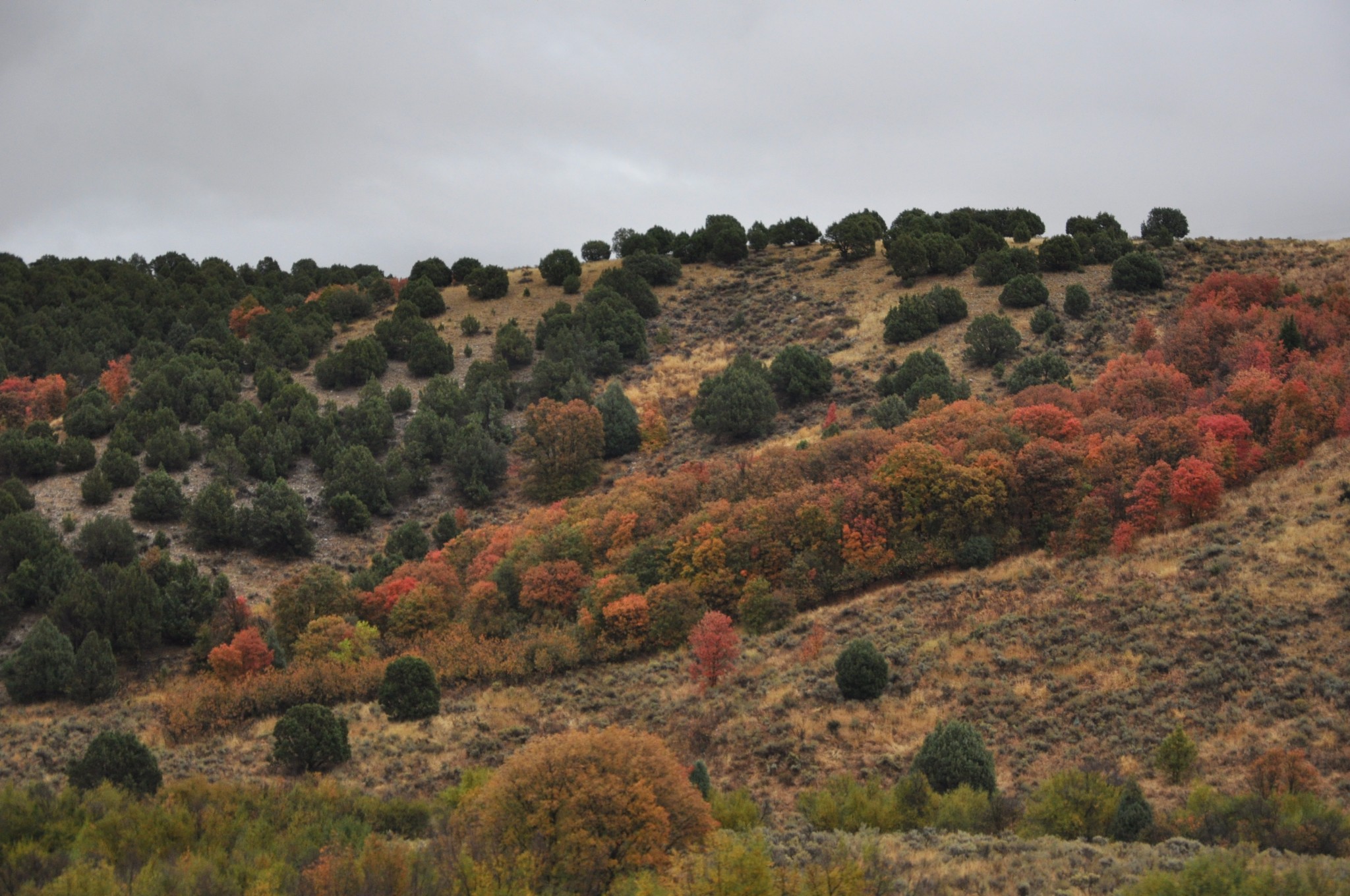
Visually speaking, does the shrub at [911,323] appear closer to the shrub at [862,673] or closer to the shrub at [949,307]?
the shrub at [949,307]

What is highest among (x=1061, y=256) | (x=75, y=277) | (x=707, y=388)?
(x=75, y=277)

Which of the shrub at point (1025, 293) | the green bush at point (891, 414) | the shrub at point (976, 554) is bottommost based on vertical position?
the shrub at point (976, 554)

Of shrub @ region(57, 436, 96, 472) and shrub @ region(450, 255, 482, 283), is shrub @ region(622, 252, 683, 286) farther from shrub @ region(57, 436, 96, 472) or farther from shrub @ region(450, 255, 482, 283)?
shrub @ region(57, 436, 96, 472)

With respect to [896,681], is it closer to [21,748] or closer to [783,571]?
[783,571]

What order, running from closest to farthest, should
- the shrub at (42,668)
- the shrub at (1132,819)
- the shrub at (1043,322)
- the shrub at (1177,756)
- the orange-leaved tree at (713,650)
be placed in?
the shrub at (1132,819) → the shrub at (1177,756) → the orange-leaved tree at (713,650) → the shrub at (42,668) → the shrub at (1043,322)

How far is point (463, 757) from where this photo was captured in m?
33.2

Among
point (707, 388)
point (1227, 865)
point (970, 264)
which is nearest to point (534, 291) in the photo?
point (707, 388)

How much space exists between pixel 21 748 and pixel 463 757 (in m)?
14.9

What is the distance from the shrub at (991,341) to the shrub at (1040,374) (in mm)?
4820

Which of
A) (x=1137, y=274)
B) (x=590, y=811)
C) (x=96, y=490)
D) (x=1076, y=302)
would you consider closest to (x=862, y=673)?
(x=590, y=811)

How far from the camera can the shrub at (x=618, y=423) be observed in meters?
66.5

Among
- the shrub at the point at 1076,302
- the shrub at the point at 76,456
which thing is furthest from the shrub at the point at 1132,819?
the shrub at the point at 76,456

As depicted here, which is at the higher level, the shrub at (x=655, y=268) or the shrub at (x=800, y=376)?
Answer: the shrub at (x=655, y=268)

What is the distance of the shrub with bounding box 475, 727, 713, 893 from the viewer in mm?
19984
